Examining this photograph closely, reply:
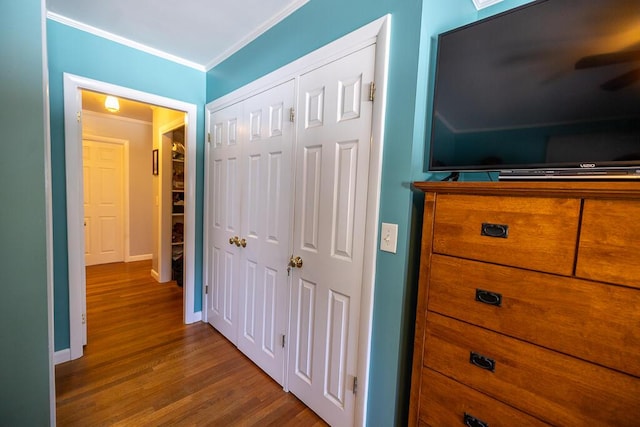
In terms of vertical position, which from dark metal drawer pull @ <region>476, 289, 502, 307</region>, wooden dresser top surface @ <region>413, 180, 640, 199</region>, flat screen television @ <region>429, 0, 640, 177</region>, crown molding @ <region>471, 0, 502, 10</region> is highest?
crown molding @ <region>471, 0, 502, 10</region>

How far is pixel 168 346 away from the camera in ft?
7.12

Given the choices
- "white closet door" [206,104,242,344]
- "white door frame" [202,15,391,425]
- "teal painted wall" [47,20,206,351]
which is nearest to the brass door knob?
"white door frame" [202,15,391,425]

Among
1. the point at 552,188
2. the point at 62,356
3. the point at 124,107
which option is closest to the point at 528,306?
the point at 552,188

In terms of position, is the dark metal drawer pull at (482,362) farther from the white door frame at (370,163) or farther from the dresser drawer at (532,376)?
the white door frame at (370,163)

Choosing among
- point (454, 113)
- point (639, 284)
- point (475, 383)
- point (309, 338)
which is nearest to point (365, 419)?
point (309, 338)

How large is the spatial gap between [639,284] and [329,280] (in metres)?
1.09

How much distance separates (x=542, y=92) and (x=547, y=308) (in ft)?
2.30

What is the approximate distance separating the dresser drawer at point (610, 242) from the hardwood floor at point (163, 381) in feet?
5.05

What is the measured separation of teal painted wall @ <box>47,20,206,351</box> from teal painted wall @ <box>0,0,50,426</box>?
1.15m

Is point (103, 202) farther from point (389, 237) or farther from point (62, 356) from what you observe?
point (389, 237)

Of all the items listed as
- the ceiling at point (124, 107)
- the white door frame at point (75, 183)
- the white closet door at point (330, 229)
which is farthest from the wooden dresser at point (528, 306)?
the ceiling at point (124, 107)

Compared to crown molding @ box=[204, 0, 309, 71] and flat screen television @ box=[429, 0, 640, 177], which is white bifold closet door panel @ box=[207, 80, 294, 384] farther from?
flat screen television @ box=[429, 0, 640, 177]

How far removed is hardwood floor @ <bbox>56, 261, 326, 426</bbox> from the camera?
150 centimetres

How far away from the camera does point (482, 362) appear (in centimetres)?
86
